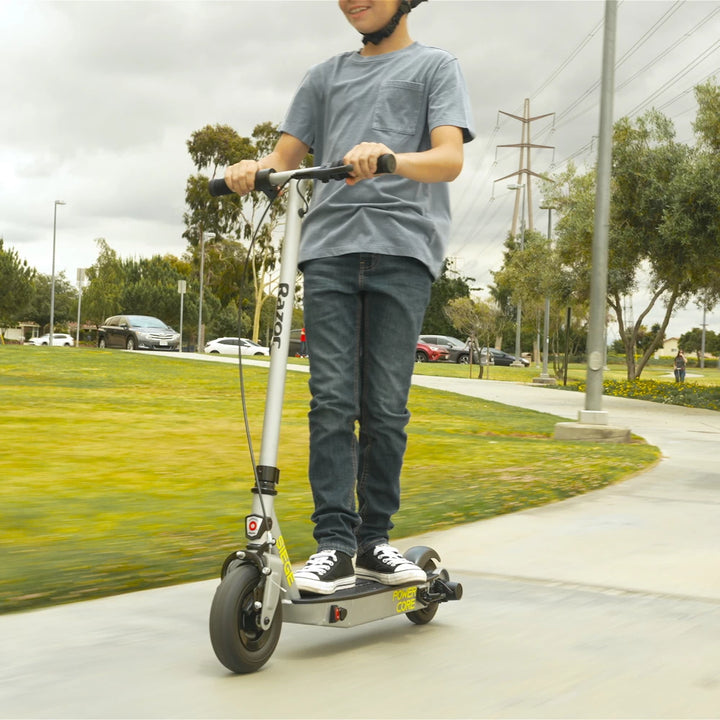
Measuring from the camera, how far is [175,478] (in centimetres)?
715

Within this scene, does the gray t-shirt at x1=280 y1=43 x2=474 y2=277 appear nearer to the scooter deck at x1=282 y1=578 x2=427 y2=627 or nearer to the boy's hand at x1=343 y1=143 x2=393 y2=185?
the boy's hand at x1=343 y1=143 x2=393 y2=185

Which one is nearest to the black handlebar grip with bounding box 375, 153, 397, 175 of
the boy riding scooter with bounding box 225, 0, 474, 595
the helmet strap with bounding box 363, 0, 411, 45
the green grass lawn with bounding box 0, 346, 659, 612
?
the boy riding scooter with bounding box 225, 0, 474, 595

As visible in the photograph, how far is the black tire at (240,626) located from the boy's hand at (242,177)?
1.08 metres

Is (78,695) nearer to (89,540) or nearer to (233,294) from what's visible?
(89,540)

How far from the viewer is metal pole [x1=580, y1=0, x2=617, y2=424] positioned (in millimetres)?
11812

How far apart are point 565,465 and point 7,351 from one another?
65.6 feet

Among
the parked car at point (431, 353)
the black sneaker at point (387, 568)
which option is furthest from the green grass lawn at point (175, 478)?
the parked car at point (431, 353)

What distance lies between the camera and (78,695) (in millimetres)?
2420

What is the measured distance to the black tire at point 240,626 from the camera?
2488mm

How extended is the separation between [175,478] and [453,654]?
14.8 ft

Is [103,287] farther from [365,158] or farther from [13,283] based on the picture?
[365,158]

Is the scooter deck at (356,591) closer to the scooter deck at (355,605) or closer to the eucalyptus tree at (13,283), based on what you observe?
the scooter deck at (355,605)

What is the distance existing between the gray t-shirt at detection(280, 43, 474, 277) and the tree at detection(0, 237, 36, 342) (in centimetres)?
6974

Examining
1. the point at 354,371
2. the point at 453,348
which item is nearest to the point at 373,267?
the point at 354,371
